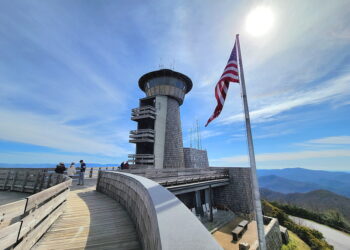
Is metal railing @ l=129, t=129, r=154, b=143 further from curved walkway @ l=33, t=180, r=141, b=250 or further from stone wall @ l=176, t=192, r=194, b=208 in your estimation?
curved walkway @ l=33, t=180, r=141, b=250

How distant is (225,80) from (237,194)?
53.5 ft

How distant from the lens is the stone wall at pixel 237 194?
1792cm

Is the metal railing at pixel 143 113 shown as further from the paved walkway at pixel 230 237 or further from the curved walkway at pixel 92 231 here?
the curved walkway at pixel 92 231

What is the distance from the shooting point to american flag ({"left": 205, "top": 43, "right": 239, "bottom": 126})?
7105 mm

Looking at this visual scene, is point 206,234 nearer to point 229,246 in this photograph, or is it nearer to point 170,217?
point 170,217

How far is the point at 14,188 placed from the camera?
40.8 feet

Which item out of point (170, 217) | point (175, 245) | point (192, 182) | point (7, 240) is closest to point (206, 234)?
point (175, 245)

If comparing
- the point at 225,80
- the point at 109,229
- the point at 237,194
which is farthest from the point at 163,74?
the point at 109,229

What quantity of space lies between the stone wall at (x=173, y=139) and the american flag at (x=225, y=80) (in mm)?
18814

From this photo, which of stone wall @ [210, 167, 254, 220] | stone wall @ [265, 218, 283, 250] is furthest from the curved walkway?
stone wall @ [210, 167, 254, 220]

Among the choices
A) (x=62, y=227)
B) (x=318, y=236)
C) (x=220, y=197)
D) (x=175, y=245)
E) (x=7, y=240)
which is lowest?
(x=318, y=236)

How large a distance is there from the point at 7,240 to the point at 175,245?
10.1 feet

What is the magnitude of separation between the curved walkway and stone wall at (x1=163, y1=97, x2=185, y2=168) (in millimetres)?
19197

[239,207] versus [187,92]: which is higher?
[187,92]
